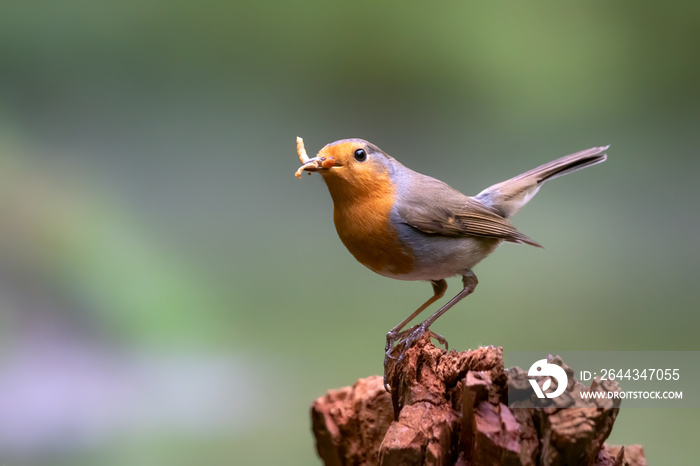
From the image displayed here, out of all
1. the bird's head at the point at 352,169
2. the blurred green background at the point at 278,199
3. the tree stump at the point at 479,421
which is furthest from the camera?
the blurred green background at the point at 278,199

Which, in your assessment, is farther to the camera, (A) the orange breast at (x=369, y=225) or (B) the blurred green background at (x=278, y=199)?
(B) the blurred green background at (x=278, y=199)

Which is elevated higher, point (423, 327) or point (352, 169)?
point (352, 169)

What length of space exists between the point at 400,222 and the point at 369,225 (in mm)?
177

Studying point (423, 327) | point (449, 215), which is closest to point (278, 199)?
point (449, 215)

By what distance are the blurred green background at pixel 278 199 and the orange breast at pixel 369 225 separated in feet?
6.57

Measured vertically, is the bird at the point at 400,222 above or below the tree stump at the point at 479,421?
above

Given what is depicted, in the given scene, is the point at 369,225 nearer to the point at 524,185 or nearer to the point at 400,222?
the point at 400,222

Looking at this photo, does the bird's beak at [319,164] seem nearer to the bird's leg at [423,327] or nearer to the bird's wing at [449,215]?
the bird's wing at [449,215]

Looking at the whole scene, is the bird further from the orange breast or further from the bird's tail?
the bird's tail

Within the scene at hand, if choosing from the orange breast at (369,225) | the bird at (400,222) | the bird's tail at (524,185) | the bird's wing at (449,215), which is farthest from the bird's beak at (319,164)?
the bird's tail at (524,185)

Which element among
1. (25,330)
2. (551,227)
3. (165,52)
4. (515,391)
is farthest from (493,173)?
(25,330)

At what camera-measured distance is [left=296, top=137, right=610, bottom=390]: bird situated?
3.56 metres

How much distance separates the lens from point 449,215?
12.3ft

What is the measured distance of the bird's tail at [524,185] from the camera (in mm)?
4270
